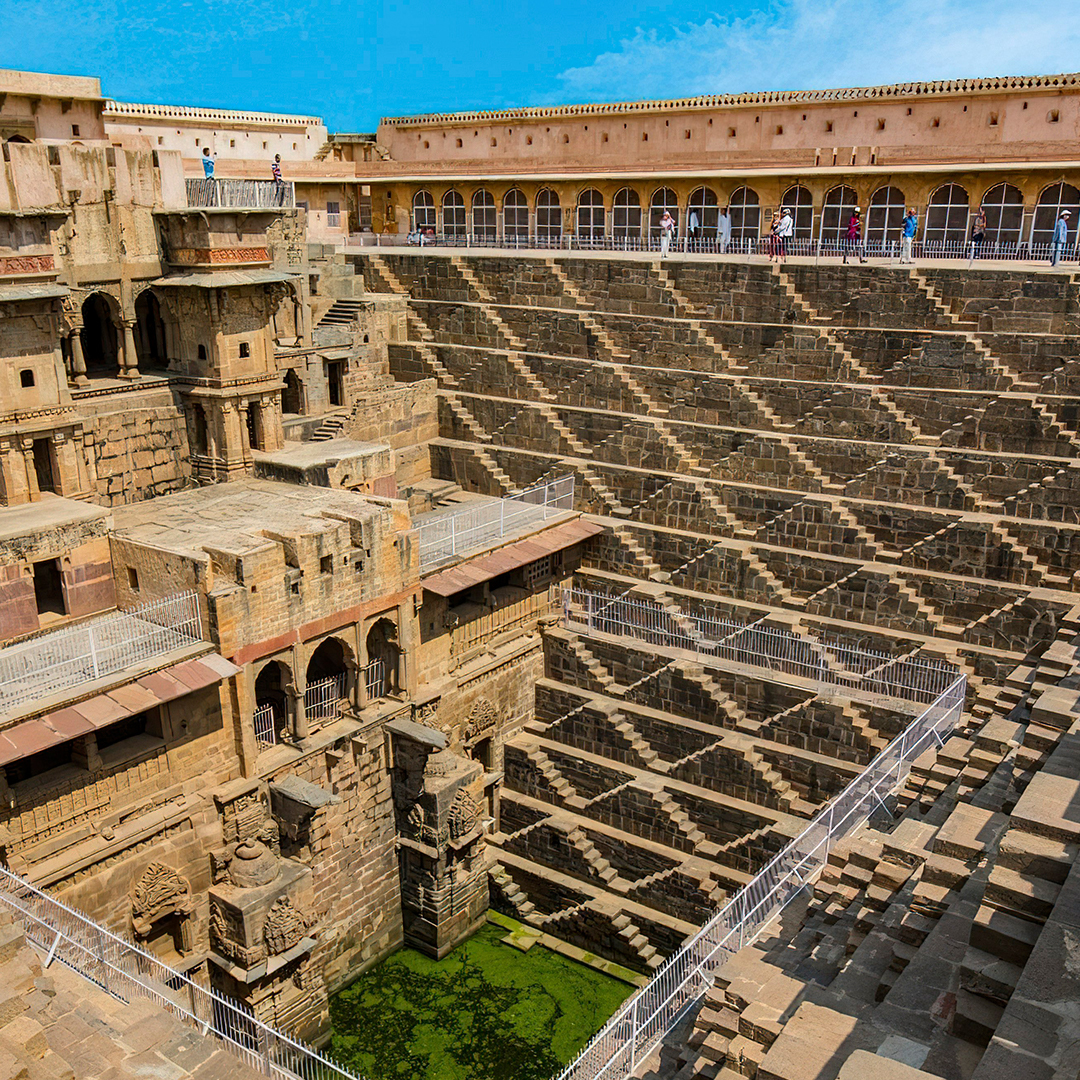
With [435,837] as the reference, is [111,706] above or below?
above

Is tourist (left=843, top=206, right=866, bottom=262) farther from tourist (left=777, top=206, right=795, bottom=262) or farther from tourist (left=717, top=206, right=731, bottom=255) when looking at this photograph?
tourist (left=717, top=206, right=731, bottom=255)

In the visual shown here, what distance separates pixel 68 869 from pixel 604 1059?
810 cm

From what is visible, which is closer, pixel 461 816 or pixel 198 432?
pixel 461 816

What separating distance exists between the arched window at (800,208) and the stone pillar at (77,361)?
1899cm

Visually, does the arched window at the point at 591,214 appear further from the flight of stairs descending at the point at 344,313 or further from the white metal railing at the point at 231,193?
the white metal railing at the point at 231,193

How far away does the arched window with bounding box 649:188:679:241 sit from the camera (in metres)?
31.9

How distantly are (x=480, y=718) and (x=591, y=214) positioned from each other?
18263mm

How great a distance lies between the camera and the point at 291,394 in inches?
1023

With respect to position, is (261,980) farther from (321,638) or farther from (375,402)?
(375,402)

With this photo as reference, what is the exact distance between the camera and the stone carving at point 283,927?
16.9 m

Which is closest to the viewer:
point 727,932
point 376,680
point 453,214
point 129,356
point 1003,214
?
point 727,932

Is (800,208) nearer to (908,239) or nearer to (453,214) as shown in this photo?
(908,239)

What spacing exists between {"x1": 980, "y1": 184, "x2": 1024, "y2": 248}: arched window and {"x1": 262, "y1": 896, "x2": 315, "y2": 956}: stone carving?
22.7 m

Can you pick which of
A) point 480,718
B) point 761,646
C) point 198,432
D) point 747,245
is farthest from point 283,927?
point 747,245
